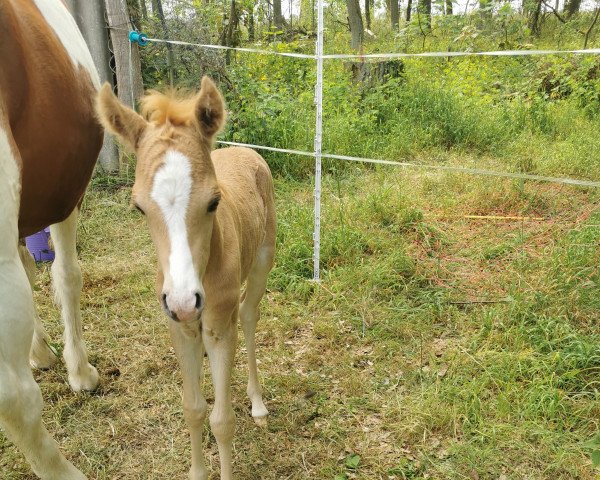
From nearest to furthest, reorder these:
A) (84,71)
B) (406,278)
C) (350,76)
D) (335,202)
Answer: (84,71), (406,278), (335,202), (350,76)

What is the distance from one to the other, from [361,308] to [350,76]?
5.43 metres

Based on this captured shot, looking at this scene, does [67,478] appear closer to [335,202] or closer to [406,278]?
[406,278]

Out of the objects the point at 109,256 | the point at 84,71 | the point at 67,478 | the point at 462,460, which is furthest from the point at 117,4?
the point at 462,460

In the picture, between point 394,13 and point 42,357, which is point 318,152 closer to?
point 42,357

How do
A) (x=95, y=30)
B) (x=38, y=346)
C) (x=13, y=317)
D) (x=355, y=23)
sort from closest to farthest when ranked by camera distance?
(x=13, y=317), (x=38, y=346), (x=95, y=30), (x=355, y=23)

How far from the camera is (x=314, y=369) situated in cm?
287

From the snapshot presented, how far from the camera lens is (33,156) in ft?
5.54

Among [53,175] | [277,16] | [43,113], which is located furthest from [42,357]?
[277,16]

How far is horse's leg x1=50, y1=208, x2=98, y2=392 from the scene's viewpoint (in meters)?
2.59

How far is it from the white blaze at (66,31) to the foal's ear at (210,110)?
0.74m

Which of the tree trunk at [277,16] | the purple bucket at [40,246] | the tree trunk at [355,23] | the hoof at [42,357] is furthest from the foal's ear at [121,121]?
the tree trunk at [277,16]

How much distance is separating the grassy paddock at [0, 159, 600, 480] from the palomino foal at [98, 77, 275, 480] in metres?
0.60

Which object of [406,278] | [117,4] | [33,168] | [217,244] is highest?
[117,4]

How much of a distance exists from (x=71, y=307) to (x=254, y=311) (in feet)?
3.34
